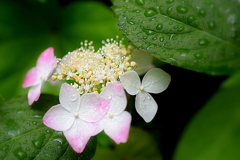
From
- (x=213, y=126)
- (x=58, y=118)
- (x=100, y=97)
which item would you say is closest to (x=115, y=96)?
(x=100, y=97)

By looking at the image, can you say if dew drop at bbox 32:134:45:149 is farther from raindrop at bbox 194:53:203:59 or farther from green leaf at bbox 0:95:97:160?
raindrop at bbox 194:53:203:59

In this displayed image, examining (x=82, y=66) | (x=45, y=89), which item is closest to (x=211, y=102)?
(x=82, y=66)

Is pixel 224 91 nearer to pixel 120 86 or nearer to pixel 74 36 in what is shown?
pixel 120 86

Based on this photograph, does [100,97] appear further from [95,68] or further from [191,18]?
[191,18]

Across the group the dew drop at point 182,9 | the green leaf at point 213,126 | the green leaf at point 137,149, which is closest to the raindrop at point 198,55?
the dew drop at point 182,9

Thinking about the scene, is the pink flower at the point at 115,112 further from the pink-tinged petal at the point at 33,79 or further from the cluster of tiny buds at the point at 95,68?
the pink-tinged petal at the point at 33,79

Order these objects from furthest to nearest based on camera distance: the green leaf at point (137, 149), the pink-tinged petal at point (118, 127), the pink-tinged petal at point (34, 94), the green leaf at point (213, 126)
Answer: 1. the green leaf at point (137, 149)
2. the green leaf at point (213, 126)
3. the pink-tinged petal at point (34, 94)
4. the pink-tinged petal at point (118, 127)
